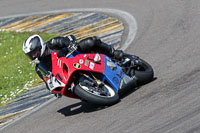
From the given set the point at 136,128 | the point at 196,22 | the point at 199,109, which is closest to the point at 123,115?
the point at 136,128

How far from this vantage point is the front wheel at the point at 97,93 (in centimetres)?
736

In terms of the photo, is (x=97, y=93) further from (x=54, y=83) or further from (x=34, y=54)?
(x=34, y=54)

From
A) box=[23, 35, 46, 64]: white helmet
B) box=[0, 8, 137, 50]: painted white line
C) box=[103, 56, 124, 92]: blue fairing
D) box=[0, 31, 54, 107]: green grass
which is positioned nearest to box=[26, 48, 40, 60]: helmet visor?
box=[23, 35, 46, 64]: white helmet

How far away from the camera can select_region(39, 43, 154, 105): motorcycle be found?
749 cm

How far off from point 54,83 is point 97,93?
0.76 m

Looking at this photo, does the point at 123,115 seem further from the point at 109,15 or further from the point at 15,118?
the point at 109,15

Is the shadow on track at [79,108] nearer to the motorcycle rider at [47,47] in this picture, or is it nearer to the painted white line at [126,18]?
the motorcycle rider at [47,47]

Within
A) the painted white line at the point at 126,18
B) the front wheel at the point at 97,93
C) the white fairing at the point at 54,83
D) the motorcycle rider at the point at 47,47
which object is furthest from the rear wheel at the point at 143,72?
the painted white line at the point at 126,18

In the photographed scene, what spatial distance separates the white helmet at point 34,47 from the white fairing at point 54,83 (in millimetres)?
489

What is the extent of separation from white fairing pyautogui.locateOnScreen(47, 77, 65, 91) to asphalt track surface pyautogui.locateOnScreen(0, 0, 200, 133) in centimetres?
71

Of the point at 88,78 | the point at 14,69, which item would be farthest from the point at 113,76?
the point at 14,69

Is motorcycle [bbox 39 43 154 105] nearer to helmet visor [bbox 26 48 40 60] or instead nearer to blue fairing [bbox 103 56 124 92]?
blue fairing [bbox 103 56 124 92]

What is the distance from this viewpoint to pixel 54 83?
756 cm

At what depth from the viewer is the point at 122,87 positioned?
8055 mm
